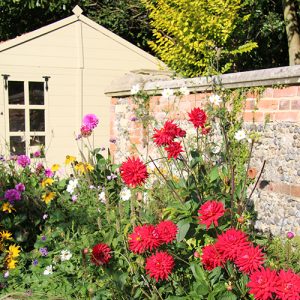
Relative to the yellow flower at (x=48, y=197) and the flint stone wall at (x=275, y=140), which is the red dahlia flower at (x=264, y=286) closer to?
the flint stone wall at (x=275, y=140)

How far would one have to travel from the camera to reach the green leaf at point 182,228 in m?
2.19

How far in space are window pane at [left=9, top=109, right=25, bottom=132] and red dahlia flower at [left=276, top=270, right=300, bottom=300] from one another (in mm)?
6895

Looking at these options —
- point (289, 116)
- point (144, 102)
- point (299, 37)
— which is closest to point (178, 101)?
point (144, 102)

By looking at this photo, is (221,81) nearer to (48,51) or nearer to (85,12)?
(48,51)

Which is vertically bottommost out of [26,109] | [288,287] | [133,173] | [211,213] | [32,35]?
[288,287]

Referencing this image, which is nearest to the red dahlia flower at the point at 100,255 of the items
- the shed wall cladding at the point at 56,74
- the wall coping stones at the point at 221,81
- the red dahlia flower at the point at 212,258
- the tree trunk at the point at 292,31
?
the red dahlia flower at the point at 212,258

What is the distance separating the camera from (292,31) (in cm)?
725

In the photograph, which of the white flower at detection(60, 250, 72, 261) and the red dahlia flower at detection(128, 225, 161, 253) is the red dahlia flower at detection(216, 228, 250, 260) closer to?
the red dahlia flower at detection(128, 225, 161, 253)

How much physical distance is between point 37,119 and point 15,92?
23.5 inches

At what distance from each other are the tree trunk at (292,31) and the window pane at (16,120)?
14.9ft

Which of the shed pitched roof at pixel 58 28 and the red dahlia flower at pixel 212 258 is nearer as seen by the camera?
the red dahlia flower at pixel 212 258

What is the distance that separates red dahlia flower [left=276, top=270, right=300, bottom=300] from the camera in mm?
1484

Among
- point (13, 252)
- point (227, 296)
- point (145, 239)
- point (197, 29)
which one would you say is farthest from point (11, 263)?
point (197, 29)

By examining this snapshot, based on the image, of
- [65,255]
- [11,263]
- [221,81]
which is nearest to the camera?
[65,255]
